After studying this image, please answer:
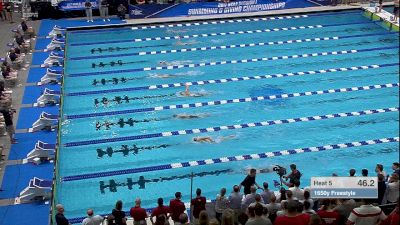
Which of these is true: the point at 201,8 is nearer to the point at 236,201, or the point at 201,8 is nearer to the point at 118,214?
the point at 236,201

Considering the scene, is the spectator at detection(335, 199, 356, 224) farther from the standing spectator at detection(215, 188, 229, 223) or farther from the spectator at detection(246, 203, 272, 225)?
the standing spectator at detection(215, 188, 229, 223)

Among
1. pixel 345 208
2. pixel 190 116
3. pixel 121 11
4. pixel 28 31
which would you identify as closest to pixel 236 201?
pixel 345 208

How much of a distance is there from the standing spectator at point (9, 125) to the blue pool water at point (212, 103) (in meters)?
1.02

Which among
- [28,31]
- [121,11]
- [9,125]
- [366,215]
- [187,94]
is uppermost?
[121,11]

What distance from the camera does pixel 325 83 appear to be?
577 inches

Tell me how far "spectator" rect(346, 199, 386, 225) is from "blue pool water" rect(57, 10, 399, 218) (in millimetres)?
4127

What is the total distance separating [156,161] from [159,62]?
5606 mm

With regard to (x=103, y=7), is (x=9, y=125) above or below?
below

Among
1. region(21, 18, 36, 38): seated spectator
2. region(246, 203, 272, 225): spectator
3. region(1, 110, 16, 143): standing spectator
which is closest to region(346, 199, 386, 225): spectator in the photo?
region(246, 203, 272, 225): spectator

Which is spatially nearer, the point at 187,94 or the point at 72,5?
the point at 187,94

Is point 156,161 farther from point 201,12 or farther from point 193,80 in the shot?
point 201,12

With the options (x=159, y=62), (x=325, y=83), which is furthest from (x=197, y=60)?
(x=325, y=83)

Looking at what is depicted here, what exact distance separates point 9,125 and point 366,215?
7885 millimetres

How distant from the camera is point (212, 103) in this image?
13.6 m
